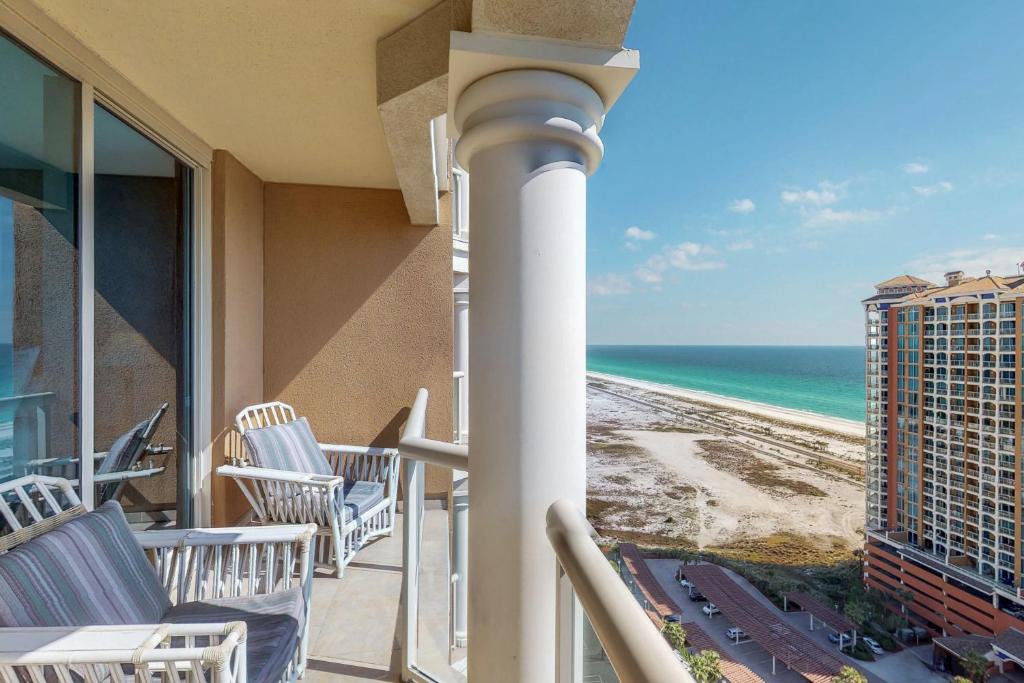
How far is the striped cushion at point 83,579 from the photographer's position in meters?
1.06

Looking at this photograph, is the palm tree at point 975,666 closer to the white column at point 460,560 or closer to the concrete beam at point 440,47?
the white column at point 460,560

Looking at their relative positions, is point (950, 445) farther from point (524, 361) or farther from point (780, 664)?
point (524, 361)

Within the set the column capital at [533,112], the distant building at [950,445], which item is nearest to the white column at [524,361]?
the column capital at [533,112]

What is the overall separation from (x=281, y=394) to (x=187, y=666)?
2.75 metres

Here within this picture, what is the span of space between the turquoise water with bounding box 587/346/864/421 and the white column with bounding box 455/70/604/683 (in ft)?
77.5

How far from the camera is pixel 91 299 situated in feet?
6.26

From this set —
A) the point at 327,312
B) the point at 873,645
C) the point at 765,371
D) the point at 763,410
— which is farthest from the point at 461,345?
the point at 765,371

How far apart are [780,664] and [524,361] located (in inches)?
100

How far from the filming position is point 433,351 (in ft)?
12.2

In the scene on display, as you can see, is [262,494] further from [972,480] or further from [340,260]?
[972,480]

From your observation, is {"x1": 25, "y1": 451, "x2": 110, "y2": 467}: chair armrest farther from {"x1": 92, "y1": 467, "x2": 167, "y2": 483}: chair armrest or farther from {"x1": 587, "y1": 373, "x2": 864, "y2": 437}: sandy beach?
{"x1": 587, "y1": 373, "x2": 864, "y2": 437}: sandy beach

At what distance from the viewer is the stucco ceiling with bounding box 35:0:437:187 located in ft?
5.30

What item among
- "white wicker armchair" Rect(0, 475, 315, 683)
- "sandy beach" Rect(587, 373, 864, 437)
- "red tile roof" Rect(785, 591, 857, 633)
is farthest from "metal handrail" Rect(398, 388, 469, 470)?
"sandy beach" Rect(587, 373, 864, 437)

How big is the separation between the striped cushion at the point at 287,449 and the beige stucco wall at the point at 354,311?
1.84 ft
